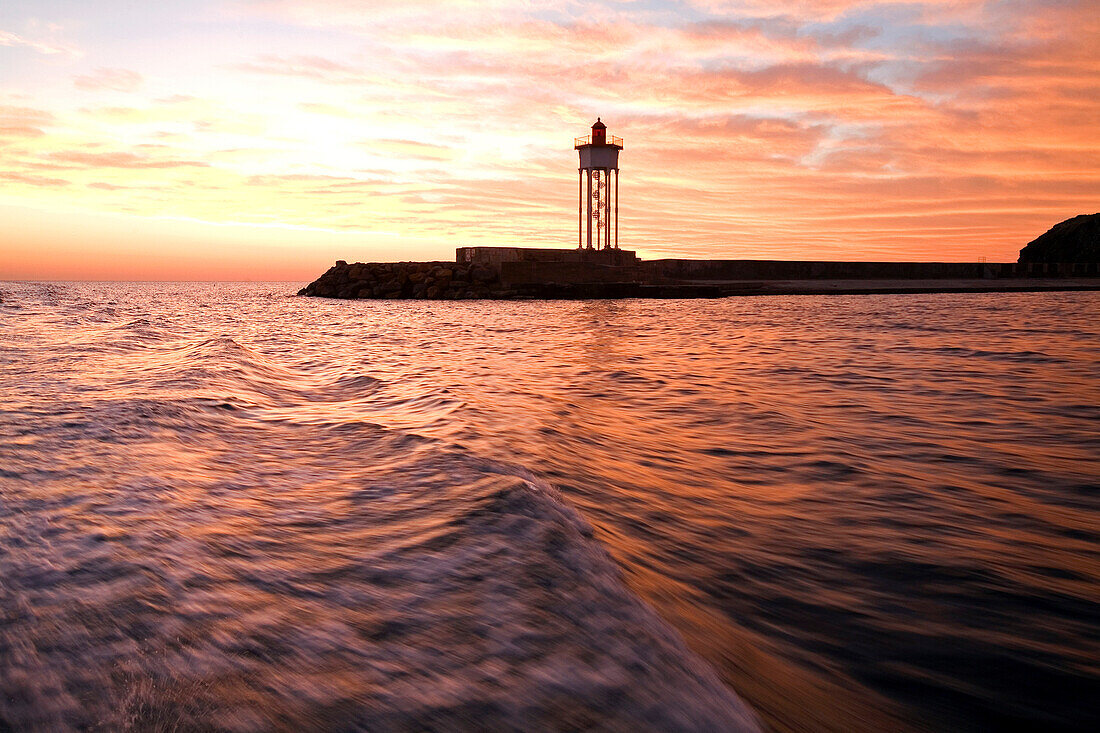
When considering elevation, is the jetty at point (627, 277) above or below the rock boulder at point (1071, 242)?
below

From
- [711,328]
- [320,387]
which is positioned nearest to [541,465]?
[320,387]

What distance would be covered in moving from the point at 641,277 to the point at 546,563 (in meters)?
35.8

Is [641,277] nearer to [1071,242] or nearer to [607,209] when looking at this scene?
[607,209]

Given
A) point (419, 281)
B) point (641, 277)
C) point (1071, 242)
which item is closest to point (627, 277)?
point (641, 277)

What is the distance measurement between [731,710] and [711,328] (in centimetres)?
1524

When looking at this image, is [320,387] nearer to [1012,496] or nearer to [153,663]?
[153,663]

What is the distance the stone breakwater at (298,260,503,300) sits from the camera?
33.5 m

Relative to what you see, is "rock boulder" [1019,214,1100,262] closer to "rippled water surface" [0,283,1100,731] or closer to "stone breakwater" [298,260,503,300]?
"stone breakwater" [298,260,503,300]

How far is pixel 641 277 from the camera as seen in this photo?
37.4m

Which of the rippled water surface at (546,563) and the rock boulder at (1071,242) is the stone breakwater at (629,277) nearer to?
the rock boulder at (1071,242)

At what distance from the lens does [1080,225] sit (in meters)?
57.1

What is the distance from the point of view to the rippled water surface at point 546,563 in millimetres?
1655

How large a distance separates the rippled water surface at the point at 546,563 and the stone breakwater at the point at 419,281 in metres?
27.6

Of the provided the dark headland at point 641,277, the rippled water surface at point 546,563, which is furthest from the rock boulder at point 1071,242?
the rippled water surface at point 546,563
